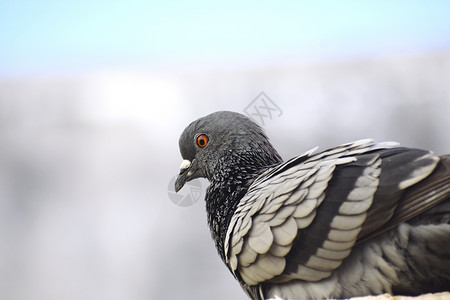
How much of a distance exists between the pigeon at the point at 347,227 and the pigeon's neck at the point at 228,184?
169mm

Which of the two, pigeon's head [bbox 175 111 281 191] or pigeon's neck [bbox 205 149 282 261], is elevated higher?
pigeon's head [bbox 175 111 281 191]

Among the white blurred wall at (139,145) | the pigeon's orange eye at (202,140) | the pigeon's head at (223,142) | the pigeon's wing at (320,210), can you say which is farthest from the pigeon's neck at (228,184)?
the white blurred wall at (139,145)

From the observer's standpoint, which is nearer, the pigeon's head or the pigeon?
the pigeon

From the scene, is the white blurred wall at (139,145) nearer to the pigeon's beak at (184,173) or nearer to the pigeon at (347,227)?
the pigeon's beak at (184,173)

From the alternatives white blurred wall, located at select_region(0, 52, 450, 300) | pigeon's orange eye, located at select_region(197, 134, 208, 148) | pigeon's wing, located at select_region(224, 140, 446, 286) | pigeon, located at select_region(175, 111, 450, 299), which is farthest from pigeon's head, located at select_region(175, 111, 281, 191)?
white blurred wall, located at select_region(0, 52, 450, 300)

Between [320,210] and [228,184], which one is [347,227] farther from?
[228,184]

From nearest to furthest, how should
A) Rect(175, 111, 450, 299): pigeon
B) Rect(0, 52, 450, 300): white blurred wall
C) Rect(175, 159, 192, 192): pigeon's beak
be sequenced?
Rect(175, 111, 450, 299): pigeon
Rect(175, 159, 192, 192): pigeon's beak
Rect(0, 52, 450, 300): white blurred wall

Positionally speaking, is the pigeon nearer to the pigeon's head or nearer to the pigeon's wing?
the pigeon's wing

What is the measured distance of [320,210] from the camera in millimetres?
1832

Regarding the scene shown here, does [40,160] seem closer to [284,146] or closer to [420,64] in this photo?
[284,146]

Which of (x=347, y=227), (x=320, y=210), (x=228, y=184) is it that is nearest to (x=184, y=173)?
(x=228, y=184)

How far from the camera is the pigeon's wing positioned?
1.75 meters

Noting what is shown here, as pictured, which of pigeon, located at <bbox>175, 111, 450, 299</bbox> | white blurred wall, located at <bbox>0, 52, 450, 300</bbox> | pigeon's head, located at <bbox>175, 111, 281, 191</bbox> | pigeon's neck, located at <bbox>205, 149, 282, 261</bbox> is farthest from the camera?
white blurred wall, located at <bbox>0, 52, 450, 300</bbox>

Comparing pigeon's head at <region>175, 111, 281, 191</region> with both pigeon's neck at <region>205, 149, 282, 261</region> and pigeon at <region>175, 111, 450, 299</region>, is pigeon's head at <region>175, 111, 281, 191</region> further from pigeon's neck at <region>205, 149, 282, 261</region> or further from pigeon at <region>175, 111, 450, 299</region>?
pigeon at <region>175, 111, 450, 299</region>
